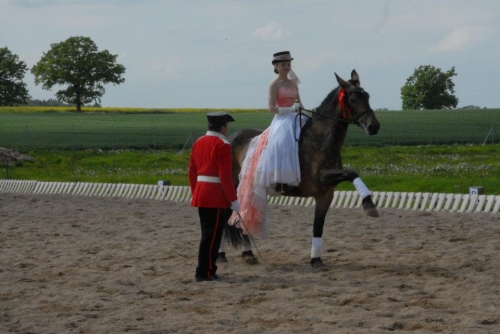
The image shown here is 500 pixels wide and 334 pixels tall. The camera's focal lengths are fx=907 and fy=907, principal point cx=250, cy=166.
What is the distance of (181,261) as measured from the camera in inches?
458

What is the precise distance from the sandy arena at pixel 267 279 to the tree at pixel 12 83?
8978cm

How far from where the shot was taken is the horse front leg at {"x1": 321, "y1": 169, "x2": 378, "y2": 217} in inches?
391

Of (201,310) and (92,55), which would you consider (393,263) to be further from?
(92,55)

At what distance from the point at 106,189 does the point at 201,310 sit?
16476 millimetres

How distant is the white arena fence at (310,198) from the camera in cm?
1670

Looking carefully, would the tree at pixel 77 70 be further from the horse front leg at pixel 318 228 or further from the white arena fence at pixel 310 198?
the horse front leg at pixel 318 228

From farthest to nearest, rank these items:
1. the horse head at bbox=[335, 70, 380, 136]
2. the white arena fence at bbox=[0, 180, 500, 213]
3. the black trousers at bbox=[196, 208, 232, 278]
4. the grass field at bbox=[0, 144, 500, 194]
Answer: the grass field at bbox=[0, 144, 500, 194], the white arena fence at bbox=[0, 180, 500, 213], the horse head at bbox=[335, 70, 380, 136], the black trousers at bbox=[196, 208, 232, 278]

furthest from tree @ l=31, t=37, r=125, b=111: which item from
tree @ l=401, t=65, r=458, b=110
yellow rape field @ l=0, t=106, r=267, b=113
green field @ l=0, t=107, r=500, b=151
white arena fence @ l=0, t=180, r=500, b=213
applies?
white arena fence @ l=0, t=180, r=500, b=213

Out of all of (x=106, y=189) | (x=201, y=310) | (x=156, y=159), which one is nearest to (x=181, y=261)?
(x=201, y=310)

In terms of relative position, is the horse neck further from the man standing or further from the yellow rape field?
the yellow rape field

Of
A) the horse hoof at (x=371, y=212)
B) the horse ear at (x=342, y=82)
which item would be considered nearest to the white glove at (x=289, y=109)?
the horse ear at (x=342, y=82)

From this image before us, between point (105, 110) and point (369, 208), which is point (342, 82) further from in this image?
point (105, 110)

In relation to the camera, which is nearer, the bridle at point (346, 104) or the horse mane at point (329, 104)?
the bridle at point (346, 104)

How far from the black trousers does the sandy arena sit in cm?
21
